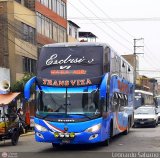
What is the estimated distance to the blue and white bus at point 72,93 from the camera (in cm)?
1571

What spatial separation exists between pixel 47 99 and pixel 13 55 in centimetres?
2369

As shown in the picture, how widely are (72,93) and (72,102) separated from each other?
1.04 ft

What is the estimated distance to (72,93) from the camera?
16.0 meters

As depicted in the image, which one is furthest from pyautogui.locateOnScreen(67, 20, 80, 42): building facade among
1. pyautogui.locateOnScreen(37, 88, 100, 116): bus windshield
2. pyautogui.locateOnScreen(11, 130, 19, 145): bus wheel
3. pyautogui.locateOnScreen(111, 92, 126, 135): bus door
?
pyautogui.locateOnScreen(37, 88, 100, 116): bus windshield

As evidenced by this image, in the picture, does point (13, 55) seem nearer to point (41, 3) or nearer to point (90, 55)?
point (41, 3)

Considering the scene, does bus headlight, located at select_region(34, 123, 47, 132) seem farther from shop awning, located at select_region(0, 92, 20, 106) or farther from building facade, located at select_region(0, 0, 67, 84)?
building facade, located at select_region(0, 0, 67, 84)

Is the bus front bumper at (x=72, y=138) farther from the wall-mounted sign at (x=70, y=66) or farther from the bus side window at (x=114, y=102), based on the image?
the bus side window at (x=114, y=102)

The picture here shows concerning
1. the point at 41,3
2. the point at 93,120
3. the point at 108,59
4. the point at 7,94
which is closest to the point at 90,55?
the point at 108,59

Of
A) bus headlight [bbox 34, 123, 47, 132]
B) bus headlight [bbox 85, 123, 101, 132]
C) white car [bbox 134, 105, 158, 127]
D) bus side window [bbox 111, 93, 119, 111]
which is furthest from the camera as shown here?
white car [bbox 134, 105, 158, 127]

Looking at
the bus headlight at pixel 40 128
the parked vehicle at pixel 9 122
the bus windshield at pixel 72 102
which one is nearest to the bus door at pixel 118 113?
the bus windshield at pixel 72 102

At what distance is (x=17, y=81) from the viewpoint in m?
37.4

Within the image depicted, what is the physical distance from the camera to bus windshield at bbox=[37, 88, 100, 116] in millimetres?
15930

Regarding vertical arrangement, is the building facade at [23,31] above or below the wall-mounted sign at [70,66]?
above

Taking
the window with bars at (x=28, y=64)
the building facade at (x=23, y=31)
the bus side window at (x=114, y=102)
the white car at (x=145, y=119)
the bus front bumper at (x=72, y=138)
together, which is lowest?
the white car at (x=145, y=119)
